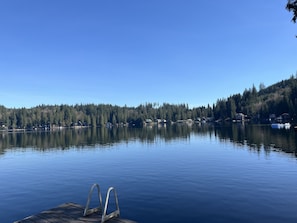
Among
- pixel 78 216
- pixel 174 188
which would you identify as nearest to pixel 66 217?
pixel 78 216

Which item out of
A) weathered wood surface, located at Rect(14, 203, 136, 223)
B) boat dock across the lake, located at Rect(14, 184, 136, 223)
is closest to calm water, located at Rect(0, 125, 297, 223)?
boat dock across the lake, located at Rect(14, 184, 136, 223)

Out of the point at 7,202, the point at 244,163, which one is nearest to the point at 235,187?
the point at 244,163

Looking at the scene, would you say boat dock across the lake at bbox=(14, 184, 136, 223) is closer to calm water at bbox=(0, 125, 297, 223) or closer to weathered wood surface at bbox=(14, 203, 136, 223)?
weathered wood surface at bbox=(14, 203, 136, 223)

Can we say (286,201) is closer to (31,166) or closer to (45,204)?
(45,204)

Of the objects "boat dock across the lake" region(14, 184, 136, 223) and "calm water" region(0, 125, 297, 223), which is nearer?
"boat dock across the lake" region(14, 184, 136, 223)

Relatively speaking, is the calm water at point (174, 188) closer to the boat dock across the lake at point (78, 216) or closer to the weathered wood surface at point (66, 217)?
the boat dock across the lake at point (78, 216)

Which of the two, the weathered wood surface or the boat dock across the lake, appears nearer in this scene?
the boat dock across the lake

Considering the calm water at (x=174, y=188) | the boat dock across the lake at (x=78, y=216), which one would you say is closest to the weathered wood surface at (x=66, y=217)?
the boat dock across the lake at (x=78, y=216)

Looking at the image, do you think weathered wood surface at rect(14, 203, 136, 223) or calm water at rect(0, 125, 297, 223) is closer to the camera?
weathered wood surface at rect(14, 203, 136, 223)

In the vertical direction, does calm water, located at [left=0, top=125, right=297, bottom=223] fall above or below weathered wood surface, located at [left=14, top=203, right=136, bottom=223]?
below

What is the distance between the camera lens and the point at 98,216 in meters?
18.6

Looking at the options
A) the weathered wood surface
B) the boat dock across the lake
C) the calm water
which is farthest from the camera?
the calm water

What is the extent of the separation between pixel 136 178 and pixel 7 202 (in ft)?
58.7

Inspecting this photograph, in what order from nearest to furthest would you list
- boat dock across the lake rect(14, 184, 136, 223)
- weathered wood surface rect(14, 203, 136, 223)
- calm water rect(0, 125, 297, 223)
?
boat dock across the lake rect(14, 184, 136, 223) → weathered wood surface rect(14, 203, 136, 223) → calm water rect(0, 125, 297, 223)
